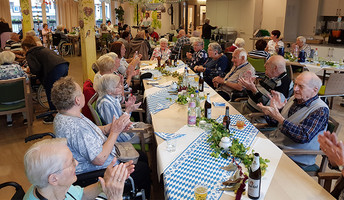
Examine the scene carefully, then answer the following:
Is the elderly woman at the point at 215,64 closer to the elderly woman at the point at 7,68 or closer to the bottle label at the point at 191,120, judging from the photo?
the bottle label at the point at 191,120

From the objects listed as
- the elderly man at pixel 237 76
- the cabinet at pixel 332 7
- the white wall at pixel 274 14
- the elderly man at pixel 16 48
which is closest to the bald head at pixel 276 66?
the elderly man at pixel 237 76

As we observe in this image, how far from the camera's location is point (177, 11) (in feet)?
51.8

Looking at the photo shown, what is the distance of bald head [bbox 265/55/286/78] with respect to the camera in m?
3.42

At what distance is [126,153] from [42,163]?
1118 mm

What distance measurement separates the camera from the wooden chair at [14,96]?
408 cm

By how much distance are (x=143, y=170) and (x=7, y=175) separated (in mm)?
1856

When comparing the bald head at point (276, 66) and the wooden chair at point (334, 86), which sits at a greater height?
the bald head at point (276, 66)

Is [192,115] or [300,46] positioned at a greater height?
[300,46]

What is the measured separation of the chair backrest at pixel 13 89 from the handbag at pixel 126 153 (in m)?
2.38

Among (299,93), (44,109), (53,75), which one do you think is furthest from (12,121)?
(299,93)

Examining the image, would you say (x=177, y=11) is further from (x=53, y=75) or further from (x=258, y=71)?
(x=53, y=75)

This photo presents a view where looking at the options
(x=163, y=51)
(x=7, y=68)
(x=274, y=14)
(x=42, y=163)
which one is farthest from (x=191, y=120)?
(x=274, y=14)

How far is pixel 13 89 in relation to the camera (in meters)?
4.13

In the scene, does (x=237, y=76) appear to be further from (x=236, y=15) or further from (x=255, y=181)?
(x=236, y=15)
